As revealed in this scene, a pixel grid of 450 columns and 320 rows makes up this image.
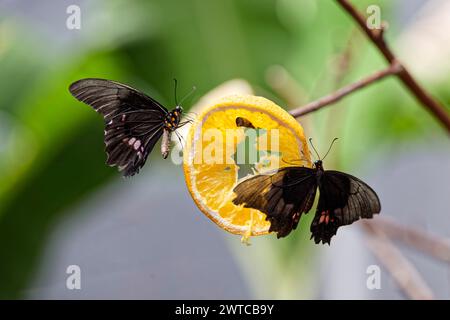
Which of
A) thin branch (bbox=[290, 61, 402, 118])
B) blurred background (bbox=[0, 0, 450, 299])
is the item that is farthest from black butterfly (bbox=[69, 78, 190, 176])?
blurred background (bbox=[0, 0, 450, 299])

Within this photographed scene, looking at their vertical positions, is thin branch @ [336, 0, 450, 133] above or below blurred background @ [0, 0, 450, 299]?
below

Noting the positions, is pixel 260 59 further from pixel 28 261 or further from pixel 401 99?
pixel 28 261

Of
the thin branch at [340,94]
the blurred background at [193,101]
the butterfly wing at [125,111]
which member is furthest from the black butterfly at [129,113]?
the blurred background at [193,101]

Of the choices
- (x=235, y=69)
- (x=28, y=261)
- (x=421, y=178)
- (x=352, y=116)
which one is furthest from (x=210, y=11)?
(x=421, y=178)

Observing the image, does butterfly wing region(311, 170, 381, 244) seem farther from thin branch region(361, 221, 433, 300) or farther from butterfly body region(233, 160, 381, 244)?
thin branch region(361, 221, 433, 300)

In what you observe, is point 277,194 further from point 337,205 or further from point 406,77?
point 406,77

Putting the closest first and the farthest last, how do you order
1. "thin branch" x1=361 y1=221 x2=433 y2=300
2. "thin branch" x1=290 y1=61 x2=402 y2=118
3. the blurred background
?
"thin branch" x1=290 y1=61 x2=402 y2=118, "thin branch" x1=361 y1=221 x2=433 y2=300, the blurred background

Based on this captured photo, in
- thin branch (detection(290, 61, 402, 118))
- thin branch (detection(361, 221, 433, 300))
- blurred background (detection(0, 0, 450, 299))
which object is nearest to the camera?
thin branch (detection(290, 61, 402, 118))
